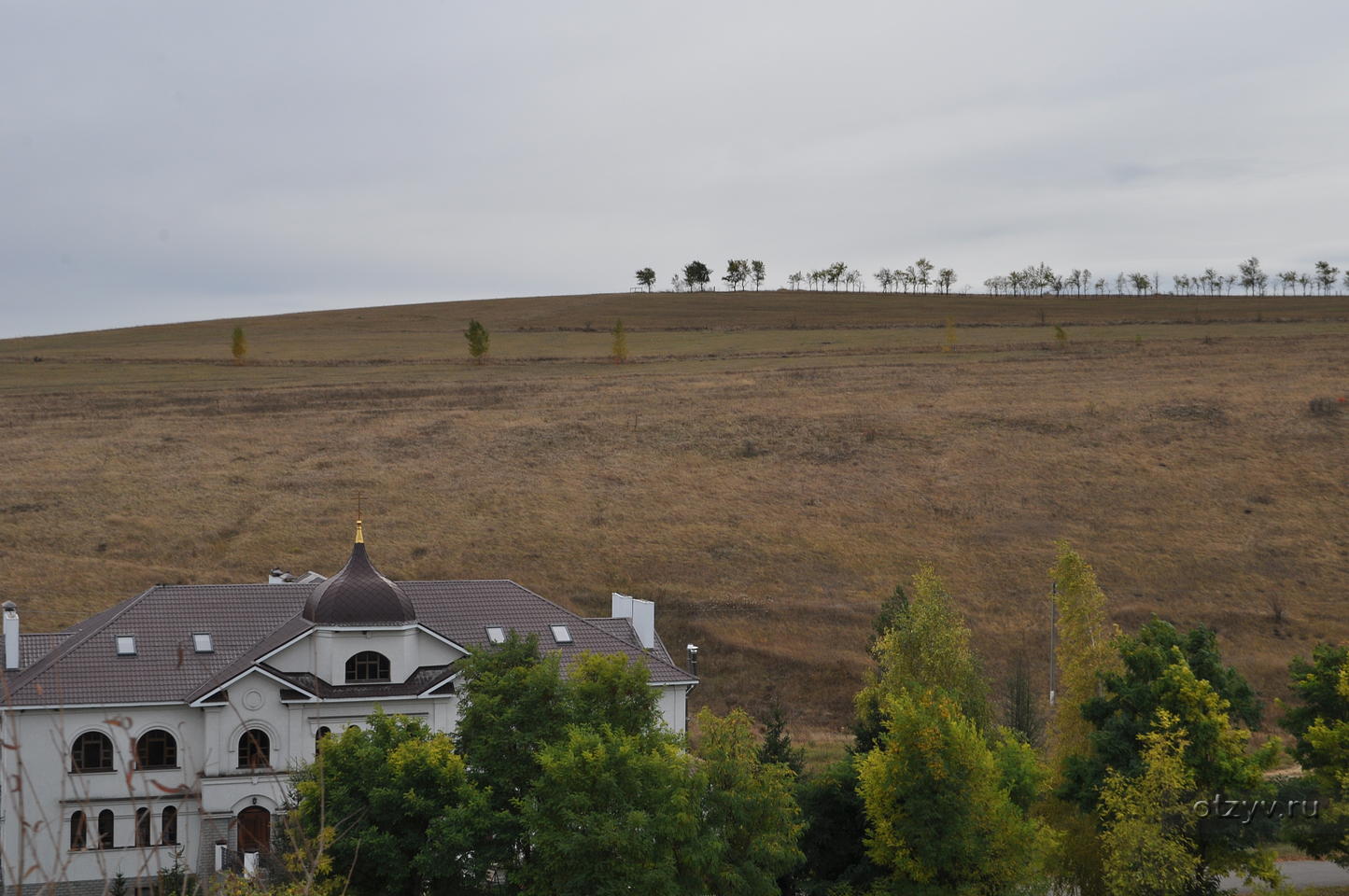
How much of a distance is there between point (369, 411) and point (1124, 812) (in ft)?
266

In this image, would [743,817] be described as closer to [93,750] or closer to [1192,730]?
[1192,730]

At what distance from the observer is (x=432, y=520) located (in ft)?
241

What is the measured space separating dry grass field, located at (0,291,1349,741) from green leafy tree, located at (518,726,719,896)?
85.3 feet

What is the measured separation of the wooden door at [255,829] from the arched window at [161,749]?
8.49 feet

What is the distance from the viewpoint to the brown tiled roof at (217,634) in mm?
34406

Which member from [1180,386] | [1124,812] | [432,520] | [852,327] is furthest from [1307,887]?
[852,327]

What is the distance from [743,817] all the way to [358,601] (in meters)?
14.7

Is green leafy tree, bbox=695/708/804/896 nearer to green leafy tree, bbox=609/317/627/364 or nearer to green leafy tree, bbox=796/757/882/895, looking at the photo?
green leafy tree, bbox=796/757/882/895

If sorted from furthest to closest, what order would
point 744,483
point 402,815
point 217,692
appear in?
point 744,483 → point 217,692 → point 402,815

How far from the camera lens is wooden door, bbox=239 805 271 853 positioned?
3434cm

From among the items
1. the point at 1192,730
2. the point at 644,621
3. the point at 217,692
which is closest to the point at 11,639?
the point at 217,692

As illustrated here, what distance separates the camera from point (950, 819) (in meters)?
28.6

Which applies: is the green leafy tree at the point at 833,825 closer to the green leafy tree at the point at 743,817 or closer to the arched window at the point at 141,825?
the green leafy tree at the point at 743,817

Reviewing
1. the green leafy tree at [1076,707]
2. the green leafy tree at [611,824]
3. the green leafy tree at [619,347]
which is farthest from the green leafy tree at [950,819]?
the green leafy tree at [619,347]
